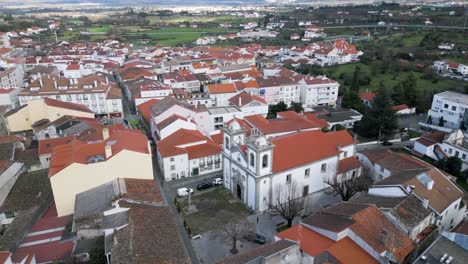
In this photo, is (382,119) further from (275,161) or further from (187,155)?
(187,155)

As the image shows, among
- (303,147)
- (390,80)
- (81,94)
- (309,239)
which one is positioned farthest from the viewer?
(390,80)

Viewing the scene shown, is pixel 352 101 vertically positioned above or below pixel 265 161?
below

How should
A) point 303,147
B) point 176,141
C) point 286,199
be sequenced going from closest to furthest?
point 286,199 < point 303,147 < point 176,141

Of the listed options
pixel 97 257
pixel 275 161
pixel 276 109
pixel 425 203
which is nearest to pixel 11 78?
pixel 276 109

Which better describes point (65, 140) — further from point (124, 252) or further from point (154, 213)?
point (124, 252)

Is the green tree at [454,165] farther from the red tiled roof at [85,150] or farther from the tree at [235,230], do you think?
the red tiled roof at [85,150]

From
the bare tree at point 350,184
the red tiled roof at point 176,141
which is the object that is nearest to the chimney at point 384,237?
the bare tree at point 350,184

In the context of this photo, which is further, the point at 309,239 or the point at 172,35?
the point at 172,35
